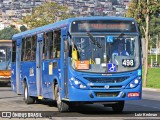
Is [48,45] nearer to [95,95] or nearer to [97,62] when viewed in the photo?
[97,62]

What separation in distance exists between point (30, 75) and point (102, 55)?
5939mm

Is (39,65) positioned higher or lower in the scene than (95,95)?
lower

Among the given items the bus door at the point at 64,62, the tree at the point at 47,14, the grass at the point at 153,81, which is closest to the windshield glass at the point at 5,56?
the grass at the point at 153,81

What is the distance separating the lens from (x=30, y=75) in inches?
869

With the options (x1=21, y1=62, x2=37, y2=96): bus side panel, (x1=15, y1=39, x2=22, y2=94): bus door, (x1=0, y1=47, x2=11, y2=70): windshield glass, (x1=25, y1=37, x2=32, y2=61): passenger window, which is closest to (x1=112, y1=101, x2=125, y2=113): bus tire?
(x1=21, y1=62, x2=37, y2=96): bus side panel

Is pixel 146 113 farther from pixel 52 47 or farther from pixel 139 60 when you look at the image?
pixel 52 47

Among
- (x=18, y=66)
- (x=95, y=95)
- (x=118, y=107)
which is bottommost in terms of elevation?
(x=18, y=66)

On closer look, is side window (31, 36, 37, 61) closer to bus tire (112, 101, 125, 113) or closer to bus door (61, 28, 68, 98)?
bus door (61, 28, 68, 98)

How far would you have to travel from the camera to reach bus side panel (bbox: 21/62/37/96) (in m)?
21.4

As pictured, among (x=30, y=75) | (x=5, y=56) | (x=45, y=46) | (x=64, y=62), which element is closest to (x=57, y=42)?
(x=64, y=62)

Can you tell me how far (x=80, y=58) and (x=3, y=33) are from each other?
531 feet

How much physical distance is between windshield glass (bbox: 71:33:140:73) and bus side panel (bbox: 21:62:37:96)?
4.85 metres

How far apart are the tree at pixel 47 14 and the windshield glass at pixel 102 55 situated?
2432 inches

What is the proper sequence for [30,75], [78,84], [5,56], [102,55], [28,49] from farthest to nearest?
[5,56] < [28,49] < [30,75] < [102,55] < [78,84]
